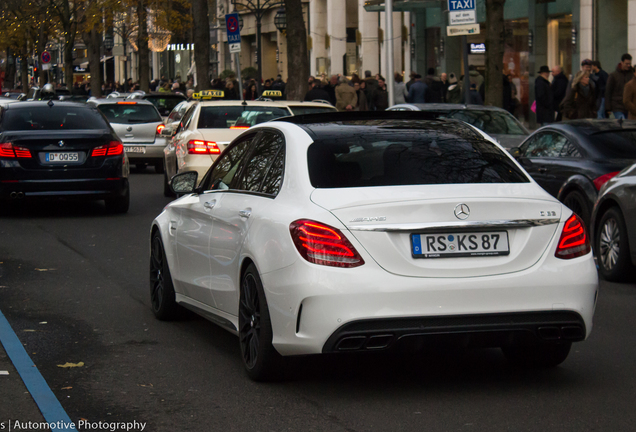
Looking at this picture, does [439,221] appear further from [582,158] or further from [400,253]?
[582,158]

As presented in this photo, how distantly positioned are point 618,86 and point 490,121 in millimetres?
4107

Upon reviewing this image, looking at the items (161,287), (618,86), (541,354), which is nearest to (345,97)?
(618,86)

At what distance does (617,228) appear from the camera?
986 cm

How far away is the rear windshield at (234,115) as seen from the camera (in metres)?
16.5

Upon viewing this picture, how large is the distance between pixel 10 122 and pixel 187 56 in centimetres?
6670

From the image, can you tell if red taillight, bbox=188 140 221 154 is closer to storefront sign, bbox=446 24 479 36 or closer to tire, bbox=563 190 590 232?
tire, bbox=563 190 590 232

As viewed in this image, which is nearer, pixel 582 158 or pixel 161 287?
pixel 161 287

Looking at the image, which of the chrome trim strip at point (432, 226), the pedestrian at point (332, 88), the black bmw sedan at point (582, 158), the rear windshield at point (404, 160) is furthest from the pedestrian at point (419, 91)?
the chrome trim strip at point (432, 226)

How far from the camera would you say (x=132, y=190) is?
20.1 m

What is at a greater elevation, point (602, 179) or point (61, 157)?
point (61, 157)

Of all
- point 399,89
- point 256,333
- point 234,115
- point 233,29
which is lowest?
point 256,333

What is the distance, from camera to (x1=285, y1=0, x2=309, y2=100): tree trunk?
86.9ft

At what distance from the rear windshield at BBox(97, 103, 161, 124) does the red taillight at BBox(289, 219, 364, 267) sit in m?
19.8

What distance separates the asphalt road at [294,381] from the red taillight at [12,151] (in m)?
6.08
